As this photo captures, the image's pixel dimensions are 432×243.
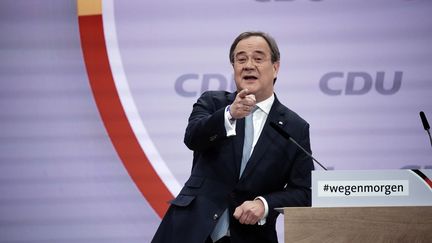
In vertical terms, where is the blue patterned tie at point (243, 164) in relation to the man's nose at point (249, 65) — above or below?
below

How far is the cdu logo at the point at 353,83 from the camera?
3.91 metres

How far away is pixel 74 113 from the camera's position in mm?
3902

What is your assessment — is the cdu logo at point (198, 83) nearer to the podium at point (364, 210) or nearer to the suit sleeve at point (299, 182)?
the suit sleeve at point (299, 182)

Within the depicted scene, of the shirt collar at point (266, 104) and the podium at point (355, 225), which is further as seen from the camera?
the shirt collar at point (266, 104)

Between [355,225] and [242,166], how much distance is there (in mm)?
701

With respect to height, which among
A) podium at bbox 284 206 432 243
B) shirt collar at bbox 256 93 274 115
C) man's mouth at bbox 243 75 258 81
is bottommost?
podium at bbox 284 206 432 243

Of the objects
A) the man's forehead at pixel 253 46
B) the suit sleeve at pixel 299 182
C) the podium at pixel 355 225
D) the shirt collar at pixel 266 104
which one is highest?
the man's forehead at pixel 253 46

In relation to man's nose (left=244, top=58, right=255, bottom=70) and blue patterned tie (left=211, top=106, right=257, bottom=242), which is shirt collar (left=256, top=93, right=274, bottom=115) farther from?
man's nose (left=244, top=58, right=255, bottom=70)

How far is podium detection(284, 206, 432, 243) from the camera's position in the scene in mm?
2232

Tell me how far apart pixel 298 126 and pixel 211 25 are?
125 centimetres

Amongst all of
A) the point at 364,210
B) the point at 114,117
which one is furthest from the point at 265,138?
the point at 114,117

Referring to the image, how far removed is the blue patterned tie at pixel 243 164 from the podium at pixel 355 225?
568 millimetres

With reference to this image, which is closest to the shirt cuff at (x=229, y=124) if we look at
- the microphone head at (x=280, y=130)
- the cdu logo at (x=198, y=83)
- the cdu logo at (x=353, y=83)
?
the microphone head at (x=280, y=130)

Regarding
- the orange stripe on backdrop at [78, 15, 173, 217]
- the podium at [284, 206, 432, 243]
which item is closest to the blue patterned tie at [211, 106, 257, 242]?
the podium at [284, 206, 432, 243]
